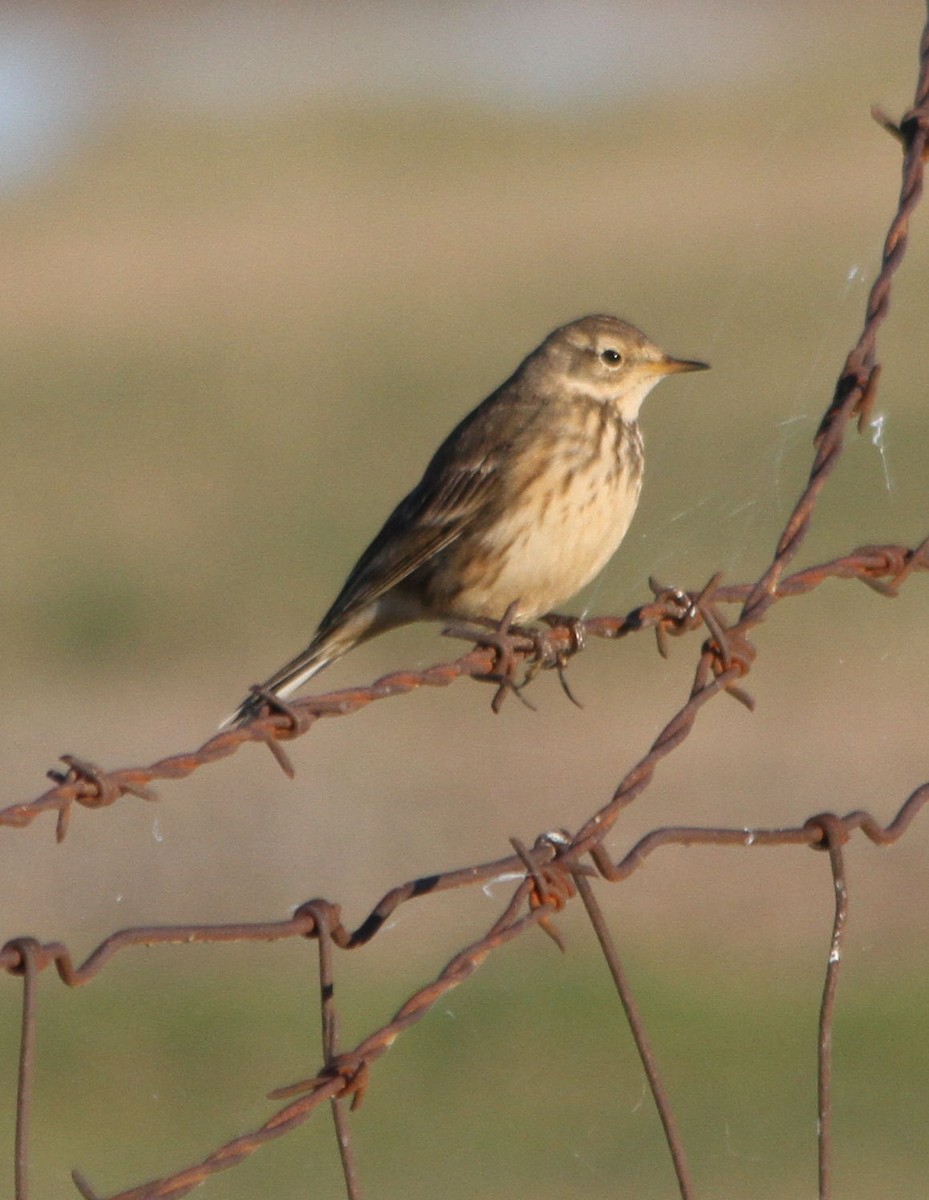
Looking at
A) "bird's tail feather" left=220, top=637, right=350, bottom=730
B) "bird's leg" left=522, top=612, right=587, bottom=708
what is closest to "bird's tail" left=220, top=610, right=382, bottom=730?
"bird's tail feather" left=220, top=637, right=350, bottom=730

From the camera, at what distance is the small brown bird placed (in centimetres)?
655

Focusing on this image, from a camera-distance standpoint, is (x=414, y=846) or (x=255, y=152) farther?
(x=255, y=152)

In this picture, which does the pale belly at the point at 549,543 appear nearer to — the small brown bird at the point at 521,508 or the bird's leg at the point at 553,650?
the small brown bird at the point at 521,508

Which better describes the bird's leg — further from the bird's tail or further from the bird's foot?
the bird's tail

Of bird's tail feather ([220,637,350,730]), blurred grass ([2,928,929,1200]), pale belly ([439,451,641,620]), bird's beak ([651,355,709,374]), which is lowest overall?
blurred grass ([2,928,929,1200])

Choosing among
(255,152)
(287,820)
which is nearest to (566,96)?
(255,152)

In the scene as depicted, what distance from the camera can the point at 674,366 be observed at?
22.6 feet

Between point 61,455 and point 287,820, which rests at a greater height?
point 61,455

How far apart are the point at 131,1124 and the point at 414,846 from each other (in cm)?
326

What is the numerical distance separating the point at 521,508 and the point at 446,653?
10.7 metres

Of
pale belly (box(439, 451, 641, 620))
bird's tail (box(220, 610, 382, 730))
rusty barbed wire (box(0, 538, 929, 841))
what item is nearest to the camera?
rusty barbed wire (box(0, 538, 929, 841))

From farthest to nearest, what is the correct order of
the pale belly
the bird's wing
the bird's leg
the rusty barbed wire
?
1. the bird's wing
2. the pale belly
3. the bird's leg
4. the rusty barbed wire

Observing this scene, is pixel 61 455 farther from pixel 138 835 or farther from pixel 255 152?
pixel 255 152

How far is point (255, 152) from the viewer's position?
48.3 metres
